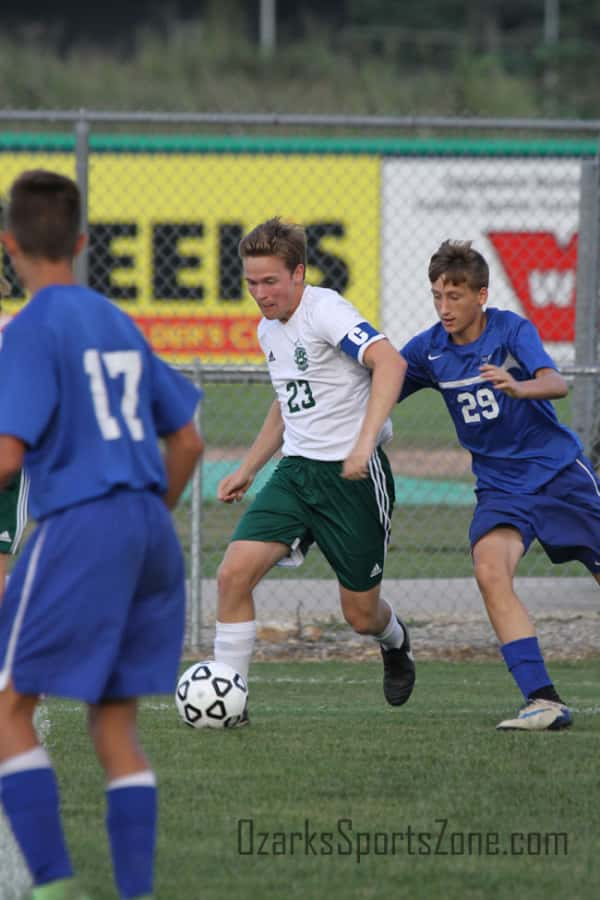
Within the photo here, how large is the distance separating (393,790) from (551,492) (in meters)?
1.60

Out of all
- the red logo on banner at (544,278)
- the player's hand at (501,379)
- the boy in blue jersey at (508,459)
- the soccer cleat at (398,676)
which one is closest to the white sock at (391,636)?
the soccer cleat at (398,676)

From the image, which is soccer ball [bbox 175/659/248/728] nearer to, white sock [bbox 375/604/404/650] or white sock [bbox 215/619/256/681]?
white sock [bbox 215/619/256/681]

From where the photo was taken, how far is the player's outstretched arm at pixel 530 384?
225 inches

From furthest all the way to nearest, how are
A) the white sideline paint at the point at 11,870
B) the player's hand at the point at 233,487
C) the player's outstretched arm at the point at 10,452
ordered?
the player's hand at the point at 233,487, the white sideline paint at the point at 11,870, the player's outstretched arm at the point at 10,452

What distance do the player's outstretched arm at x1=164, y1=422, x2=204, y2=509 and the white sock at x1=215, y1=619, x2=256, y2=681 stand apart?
2340 mm

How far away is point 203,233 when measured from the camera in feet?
54.7

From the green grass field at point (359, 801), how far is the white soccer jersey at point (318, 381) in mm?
1119

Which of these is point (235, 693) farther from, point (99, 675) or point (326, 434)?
point (99, 675)

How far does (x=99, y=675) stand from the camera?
11.8ft

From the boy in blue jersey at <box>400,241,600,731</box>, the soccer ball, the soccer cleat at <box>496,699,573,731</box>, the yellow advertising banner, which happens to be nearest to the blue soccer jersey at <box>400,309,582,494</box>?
the boy in blue jersey at <box>400,241,600,731</box>

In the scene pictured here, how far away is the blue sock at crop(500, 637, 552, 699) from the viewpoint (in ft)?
20.2

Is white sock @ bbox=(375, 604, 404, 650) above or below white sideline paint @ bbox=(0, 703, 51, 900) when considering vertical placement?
above

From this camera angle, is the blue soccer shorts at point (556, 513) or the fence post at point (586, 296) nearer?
the blue soccer shorts at point (556, 513)

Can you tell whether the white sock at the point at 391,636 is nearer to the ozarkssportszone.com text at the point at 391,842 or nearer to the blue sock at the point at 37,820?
the ozarkssportszone.com text at the point at 391,842
